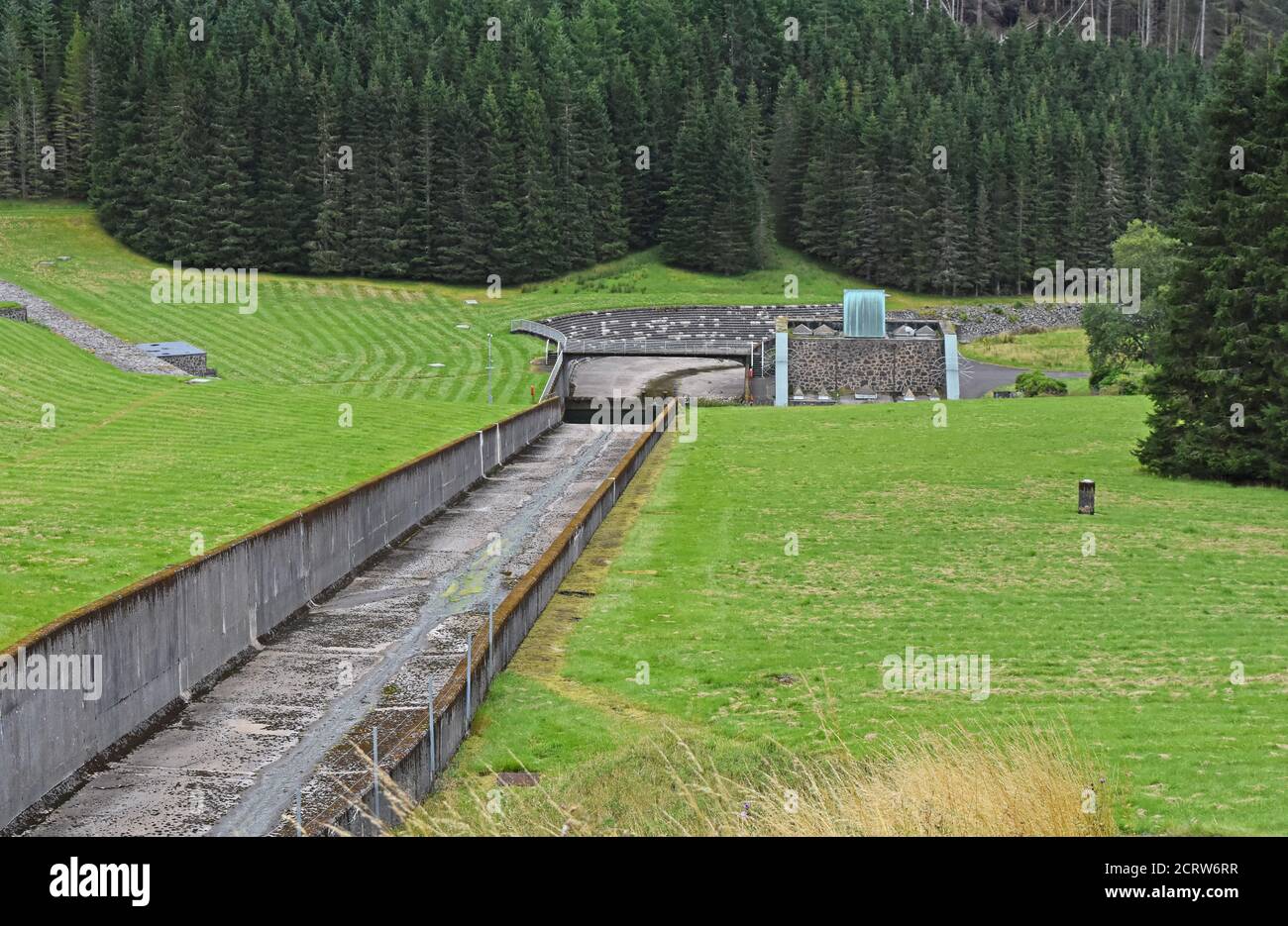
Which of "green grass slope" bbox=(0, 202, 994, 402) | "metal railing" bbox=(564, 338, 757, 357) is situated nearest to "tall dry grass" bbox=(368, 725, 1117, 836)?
"green grass slope" bbox=(0, 202, 994, 402)

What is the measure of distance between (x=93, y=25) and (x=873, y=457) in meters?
125

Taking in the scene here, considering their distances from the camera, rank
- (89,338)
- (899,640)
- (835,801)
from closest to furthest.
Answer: (835,801)
(899,640)
(89,338)

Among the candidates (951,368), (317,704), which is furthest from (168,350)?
(317,704)

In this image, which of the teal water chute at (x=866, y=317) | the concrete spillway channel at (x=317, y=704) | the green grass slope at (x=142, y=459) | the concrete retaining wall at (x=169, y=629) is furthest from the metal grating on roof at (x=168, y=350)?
the concrete retaining wall at (x=169, y=629)

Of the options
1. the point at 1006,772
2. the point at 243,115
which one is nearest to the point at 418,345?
the point at 243,115

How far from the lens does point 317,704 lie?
22141 millimetres

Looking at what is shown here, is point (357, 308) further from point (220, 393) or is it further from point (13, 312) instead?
point (220, 393)

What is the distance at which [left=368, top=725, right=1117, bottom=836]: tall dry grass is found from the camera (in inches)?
414

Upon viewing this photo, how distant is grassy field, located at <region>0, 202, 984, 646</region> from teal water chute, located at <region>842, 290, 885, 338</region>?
65.4 ft

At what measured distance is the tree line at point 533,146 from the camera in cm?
12044

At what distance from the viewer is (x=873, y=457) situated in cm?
4950

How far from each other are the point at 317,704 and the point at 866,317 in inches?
2788

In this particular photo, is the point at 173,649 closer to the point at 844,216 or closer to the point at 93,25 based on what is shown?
the point at 844,216

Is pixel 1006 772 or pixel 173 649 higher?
pixel 1006 772
